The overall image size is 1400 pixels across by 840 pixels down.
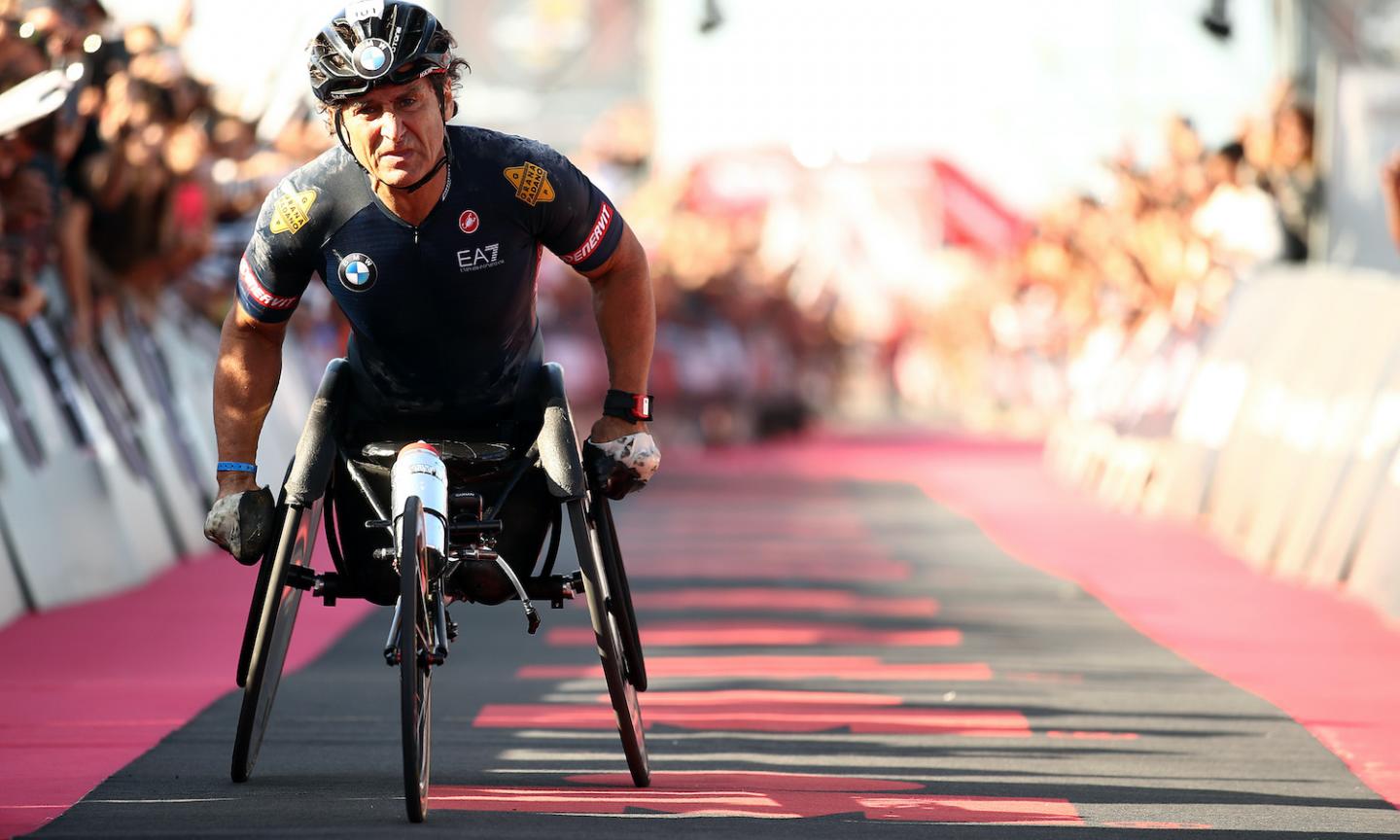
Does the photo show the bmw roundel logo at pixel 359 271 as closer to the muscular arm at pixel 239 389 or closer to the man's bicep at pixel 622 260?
the muscular arm at pixel 239 389

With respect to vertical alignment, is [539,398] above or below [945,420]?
above

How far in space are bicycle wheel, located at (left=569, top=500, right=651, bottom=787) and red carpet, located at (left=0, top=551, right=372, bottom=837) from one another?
4.42 ft

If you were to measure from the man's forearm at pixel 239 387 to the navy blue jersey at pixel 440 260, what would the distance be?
0.10 metres

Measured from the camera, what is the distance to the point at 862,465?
89.3 feet

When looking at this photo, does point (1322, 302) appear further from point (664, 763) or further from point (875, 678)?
point (664, 763)

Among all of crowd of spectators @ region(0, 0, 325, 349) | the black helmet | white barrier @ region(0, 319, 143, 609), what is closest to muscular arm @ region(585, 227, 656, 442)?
the black helmet

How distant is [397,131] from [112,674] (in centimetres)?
350

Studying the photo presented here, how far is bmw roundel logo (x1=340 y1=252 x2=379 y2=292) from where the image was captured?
6.03 m

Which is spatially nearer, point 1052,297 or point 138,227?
point 138,227

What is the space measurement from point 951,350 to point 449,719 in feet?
129

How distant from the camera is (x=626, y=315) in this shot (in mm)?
6500

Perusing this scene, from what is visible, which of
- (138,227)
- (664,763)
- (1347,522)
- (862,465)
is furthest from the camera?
(862,465)

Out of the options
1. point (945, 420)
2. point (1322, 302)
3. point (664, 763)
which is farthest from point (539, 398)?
point (945, 420)

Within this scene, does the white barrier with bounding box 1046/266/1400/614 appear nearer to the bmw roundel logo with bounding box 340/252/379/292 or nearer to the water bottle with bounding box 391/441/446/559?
the water bottle with bounding box 391/441/446/559
